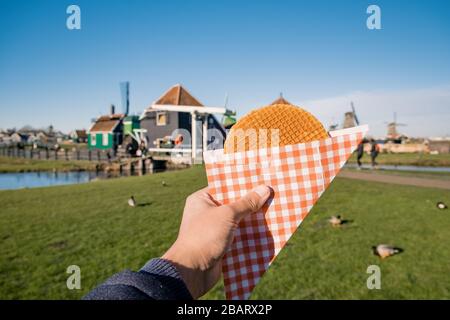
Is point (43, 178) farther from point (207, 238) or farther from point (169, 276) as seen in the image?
point (169, 276)

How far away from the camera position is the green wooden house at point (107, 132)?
190 feet

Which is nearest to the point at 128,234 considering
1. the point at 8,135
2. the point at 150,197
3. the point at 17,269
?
the point at 17,269

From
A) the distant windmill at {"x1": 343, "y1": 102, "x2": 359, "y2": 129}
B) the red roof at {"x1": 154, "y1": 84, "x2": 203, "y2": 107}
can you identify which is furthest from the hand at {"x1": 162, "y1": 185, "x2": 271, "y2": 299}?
the red roof at {"x1": 154, "y1": 84, "x2": 203, "y2": 107}

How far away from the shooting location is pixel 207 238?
182 centimetres

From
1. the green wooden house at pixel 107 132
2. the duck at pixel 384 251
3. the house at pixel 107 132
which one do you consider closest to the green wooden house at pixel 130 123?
the green wooden house at pixel 107 132

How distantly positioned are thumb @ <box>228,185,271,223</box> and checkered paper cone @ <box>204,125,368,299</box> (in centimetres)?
4

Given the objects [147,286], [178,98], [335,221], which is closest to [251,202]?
[147,286]

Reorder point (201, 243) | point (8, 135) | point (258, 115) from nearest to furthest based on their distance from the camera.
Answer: point (258, 115) → point (201, 243) → point (8, 135)

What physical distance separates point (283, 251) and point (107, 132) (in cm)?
5474

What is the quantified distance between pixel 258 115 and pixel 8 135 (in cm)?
15673

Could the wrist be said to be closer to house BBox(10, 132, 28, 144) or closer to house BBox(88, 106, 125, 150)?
house BBox(88, 106, 125, 150)

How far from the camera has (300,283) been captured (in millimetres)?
7191

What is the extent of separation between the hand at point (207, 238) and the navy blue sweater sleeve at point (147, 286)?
0.34ft
